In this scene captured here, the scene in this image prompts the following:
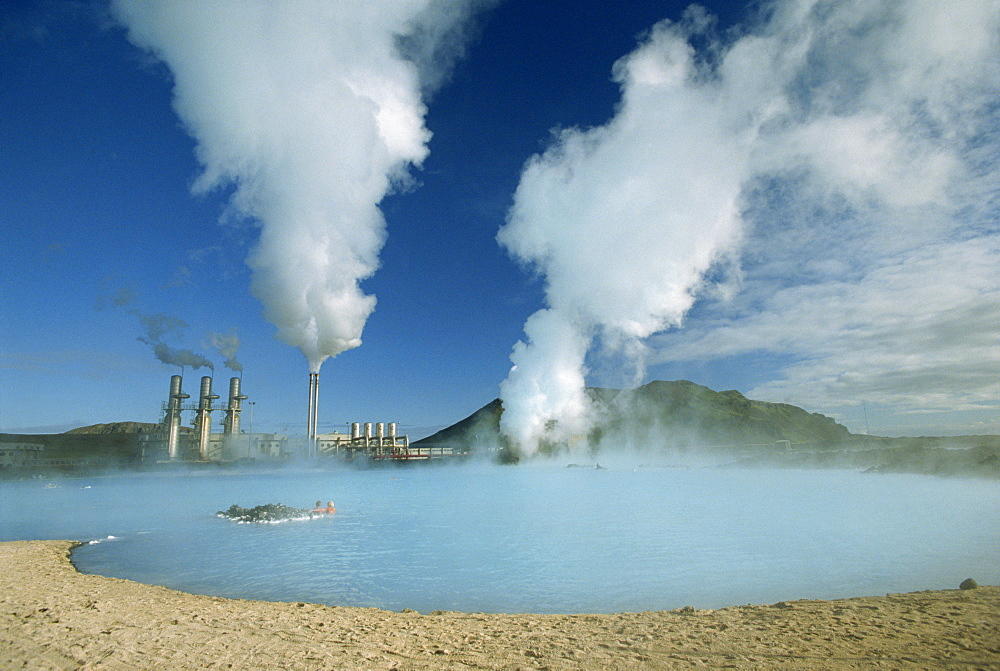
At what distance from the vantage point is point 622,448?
148250 mm

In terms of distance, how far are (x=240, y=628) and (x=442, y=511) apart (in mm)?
20230

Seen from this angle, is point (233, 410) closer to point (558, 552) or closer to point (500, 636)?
point (558, 552)

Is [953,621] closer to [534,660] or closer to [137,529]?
[534,660]

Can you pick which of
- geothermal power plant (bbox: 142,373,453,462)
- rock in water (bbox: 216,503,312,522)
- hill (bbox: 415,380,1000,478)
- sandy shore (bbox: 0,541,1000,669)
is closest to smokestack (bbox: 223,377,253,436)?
geothermal power plant (bbox: 142,373,453,462)

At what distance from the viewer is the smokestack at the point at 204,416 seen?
83812 millimetres

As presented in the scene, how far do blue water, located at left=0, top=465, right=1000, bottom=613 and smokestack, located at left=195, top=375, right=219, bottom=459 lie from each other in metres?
61.8

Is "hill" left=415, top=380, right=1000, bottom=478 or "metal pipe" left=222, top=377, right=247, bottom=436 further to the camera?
"metal pipe" left=222, top=377, right=247, bottom=436

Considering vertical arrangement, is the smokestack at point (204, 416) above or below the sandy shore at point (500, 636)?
above

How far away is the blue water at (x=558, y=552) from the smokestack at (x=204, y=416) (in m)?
61.8

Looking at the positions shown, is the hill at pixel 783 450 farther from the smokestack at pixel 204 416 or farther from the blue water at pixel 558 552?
the smokestack at pixel 204 416

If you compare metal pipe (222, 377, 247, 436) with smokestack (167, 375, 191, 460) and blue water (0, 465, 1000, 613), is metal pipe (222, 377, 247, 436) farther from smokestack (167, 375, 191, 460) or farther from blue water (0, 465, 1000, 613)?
blue water (0, 465, 1000, 613)

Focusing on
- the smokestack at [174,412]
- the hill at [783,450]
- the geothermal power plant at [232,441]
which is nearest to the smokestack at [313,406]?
the geothermal power plant at [232,441]

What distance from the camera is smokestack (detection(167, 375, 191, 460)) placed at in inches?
3268

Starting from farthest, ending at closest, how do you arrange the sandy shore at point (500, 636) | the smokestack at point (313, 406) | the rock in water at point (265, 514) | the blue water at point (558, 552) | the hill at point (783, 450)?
the smokestack at point (313, 406)
the hill at point (783, 450)
the rock in water at point (265, 514)
the blue water at point (558, 552)
the sandy shore at point (500, 636)
